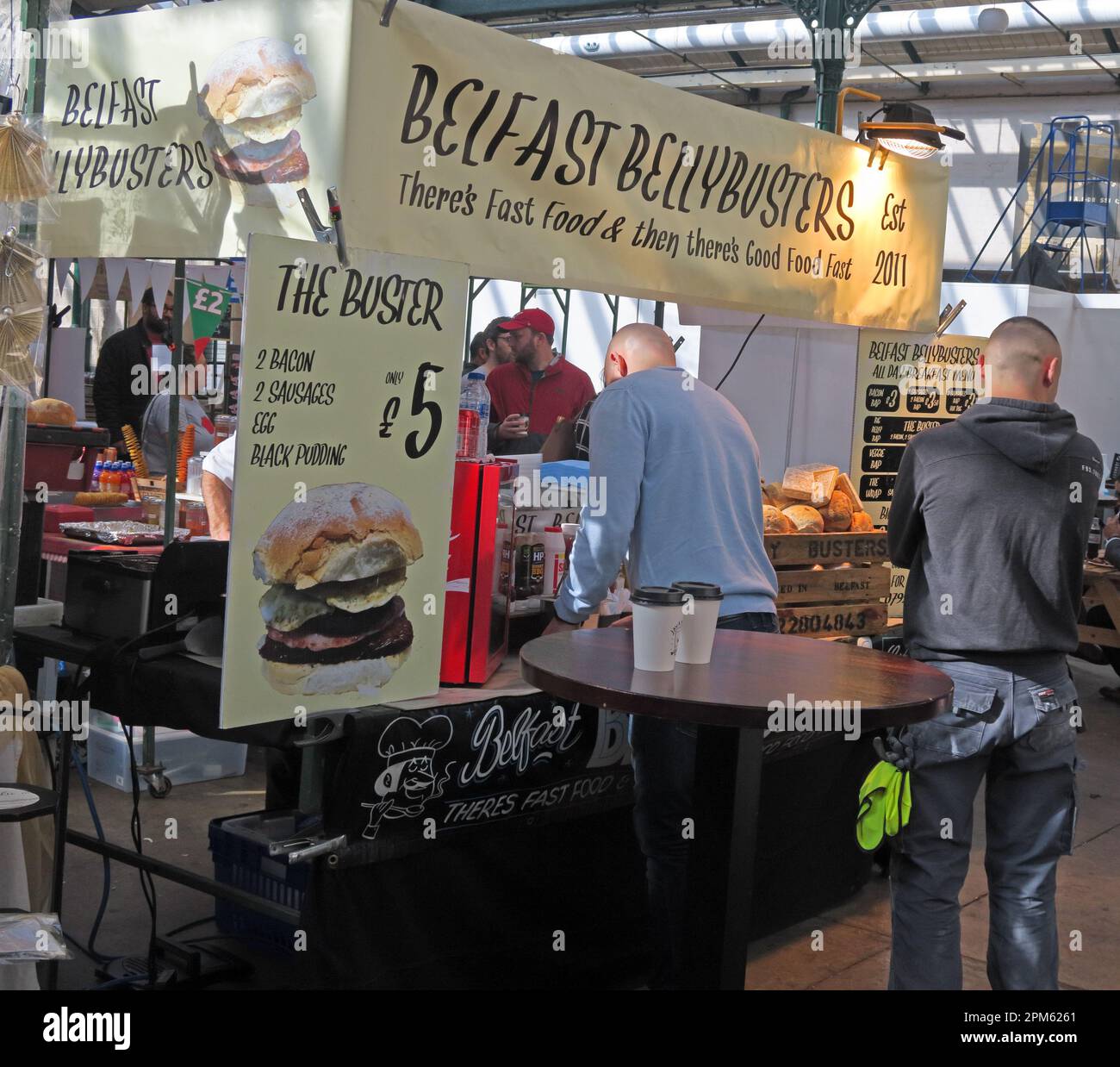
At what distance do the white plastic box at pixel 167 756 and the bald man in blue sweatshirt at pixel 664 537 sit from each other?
2596mm

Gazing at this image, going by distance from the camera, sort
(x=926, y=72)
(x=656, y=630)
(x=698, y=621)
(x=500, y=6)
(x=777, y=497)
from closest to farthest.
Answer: (x=656, y=630) → (x=698, y=621) → (x=777, y=497) → (x=500, y=6) → (x=926, y=72)

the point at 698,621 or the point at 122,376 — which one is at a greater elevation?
the point at 122,376

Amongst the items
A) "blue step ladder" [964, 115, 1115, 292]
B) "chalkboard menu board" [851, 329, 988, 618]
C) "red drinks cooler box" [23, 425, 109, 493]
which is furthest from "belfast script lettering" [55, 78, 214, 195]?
"blue step ladder" [964, 115, 1115, 292]

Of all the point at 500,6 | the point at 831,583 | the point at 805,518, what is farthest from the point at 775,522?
the point at 500,6

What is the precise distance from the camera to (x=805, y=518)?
14.9ft

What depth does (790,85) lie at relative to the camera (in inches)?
707

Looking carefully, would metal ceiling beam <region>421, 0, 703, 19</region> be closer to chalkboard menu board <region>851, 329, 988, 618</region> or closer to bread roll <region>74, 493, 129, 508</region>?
chalkboard menu board <region>851, 329, 988, 618</region>

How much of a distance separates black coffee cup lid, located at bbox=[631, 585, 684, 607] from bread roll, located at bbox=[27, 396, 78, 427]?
540cm

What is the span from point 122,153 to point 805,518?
8.10 ft

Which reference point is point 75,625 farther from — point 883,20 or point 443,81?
point 883,20

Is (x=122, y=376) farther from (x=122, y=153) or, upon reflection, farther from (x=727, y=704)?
(x=727, y=704)

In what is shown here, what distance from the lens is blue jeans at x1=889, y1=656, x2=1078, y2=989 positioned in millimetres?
3102
